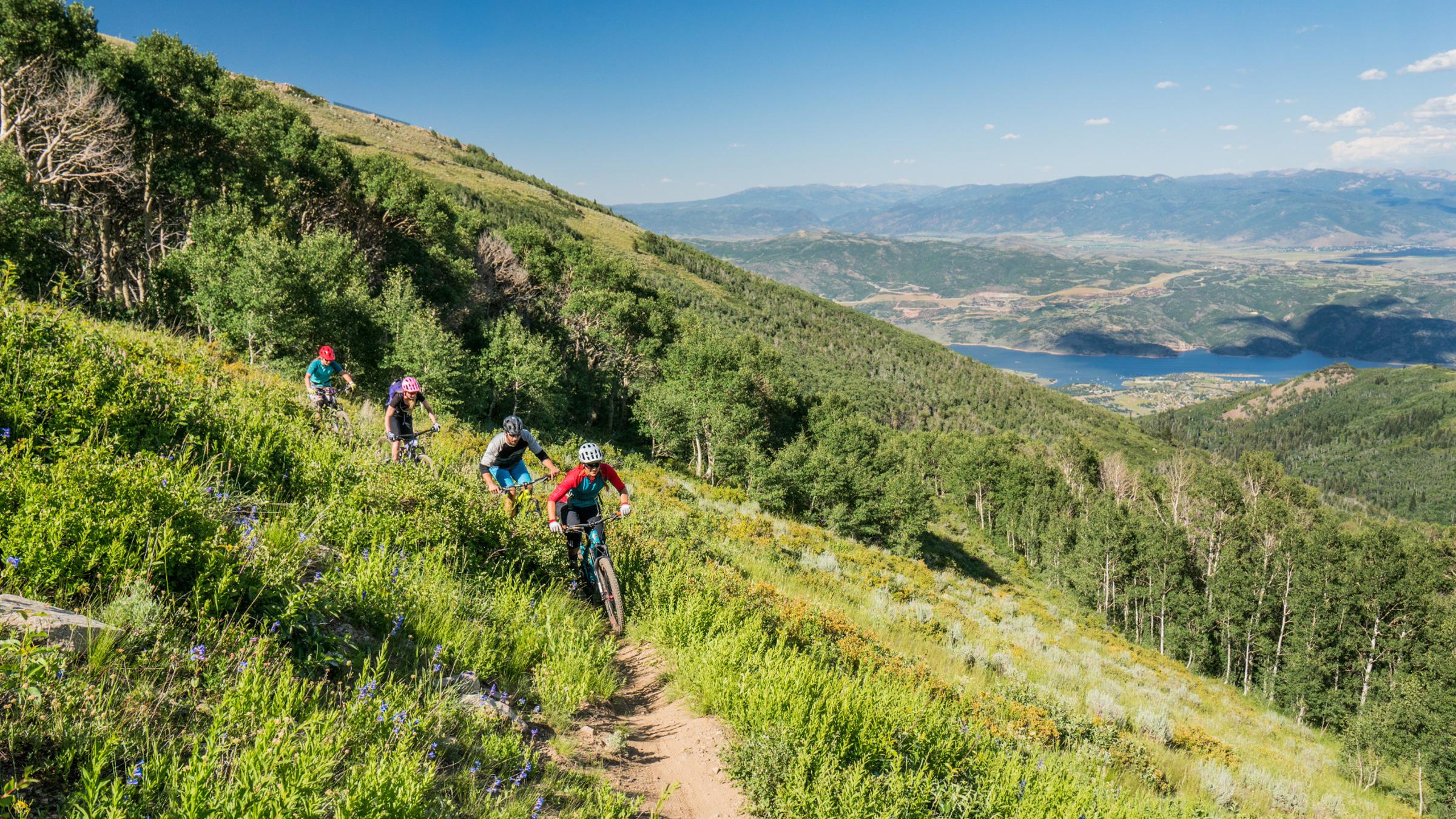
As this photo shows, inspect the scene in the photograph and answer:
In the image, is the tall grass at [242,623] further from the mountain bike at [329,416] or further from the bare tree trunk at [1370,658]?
the bare tree trunk at [1370,658]

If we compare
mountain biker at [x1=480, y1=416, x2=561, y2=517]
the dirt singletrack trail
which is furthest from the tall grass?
mountain biker at [x1=480, y1=416, x2=561, y2=517]

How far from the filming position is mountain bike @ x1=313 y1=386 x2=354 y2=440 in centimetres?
799

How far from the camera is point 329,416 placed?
29.1 ft

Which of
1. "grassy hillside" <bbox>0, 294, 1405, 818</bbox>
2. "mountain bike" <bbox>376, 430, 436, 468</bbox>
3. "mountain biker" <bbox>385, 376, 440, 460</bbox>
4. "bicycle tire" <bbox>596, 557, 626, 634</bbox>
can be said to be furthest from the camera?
"mountain biker" <bbox>385, 376, 440, 460</bbox>

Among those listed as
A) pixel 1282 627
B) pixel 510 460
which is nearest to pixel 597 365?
pixel 510 460

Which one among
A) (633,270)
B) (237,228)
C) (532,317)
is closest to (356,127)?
(633,270)

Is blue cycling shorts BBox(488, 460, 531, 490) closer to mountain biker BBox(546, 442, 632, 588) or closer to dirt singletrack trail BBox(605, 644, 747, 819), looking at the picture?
mountain biker BBox(546, 442, 632, 588)

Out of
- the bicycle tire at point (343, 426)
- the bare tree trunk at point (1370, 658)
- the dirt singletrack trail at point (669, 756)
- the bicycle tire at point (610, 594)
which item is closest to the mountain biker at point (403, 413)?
the bicycle tire at point (343, 426)

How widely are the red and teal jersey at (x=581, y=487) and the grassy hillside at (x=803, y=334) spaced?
360 ft

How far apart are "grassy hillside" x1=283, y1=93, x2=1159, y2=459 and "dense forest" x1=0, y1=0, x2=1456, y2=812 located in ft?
174

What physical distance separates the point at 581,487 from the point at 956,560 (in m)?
47.7

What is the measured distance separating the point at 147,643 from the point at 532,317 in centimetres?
4913

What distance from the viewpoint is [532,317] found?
163ft

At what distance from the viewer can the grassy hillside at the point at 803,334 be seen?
12912cm
